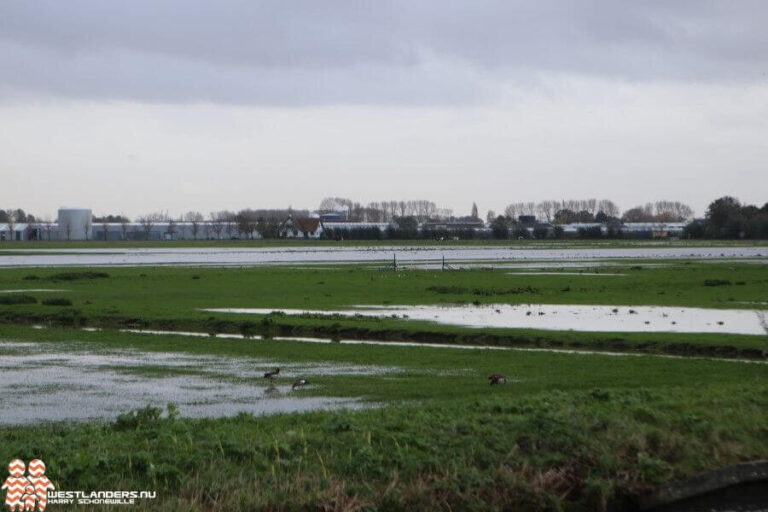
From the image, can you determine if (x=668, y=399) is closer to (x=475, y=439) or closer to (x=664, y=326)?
(x=475, y=439)

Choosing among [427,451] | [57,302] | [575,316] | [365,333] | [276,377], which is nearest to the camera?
[427,451]

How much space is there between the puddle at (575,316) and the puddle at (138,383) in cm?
1176

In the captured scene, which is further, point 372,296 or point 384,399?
point 372,296

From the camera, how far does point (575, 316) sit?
40.3 meters

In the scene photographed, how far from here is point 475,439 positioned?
1455 cm

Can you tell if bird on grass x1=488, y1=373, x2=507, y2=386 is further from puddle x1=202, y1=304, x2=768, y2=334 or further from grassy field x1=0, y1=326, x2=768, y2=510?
puddle x1=202, y1=304, x2=768, y2=334

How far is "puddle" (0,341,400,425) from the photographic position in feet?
66.5

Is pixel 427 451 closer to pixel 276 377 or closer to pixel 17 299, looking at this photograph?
pixel 276 377

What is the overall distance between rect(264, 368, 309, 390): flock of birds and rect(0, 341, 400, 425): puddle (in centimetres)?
19

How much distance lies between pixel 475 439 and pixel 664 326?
2297 cm

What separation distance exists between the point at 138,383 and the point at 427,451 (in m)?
11.8

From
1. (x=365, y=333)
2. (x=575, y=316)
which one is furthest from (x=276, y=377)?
(x=575, y=316)

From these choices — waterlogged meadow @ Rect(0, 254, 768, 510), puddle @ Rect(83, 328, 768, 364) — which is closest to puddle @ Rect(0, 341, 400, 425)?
waterlogged meadow @ Rect(0, 254, 768, 510)

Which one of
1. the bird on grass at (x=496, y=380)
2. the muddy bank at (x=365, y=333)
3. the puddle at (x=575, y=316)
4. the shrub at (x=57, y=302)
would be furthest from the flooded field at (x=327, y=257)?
the bird on grass at (x=496, y=380)
